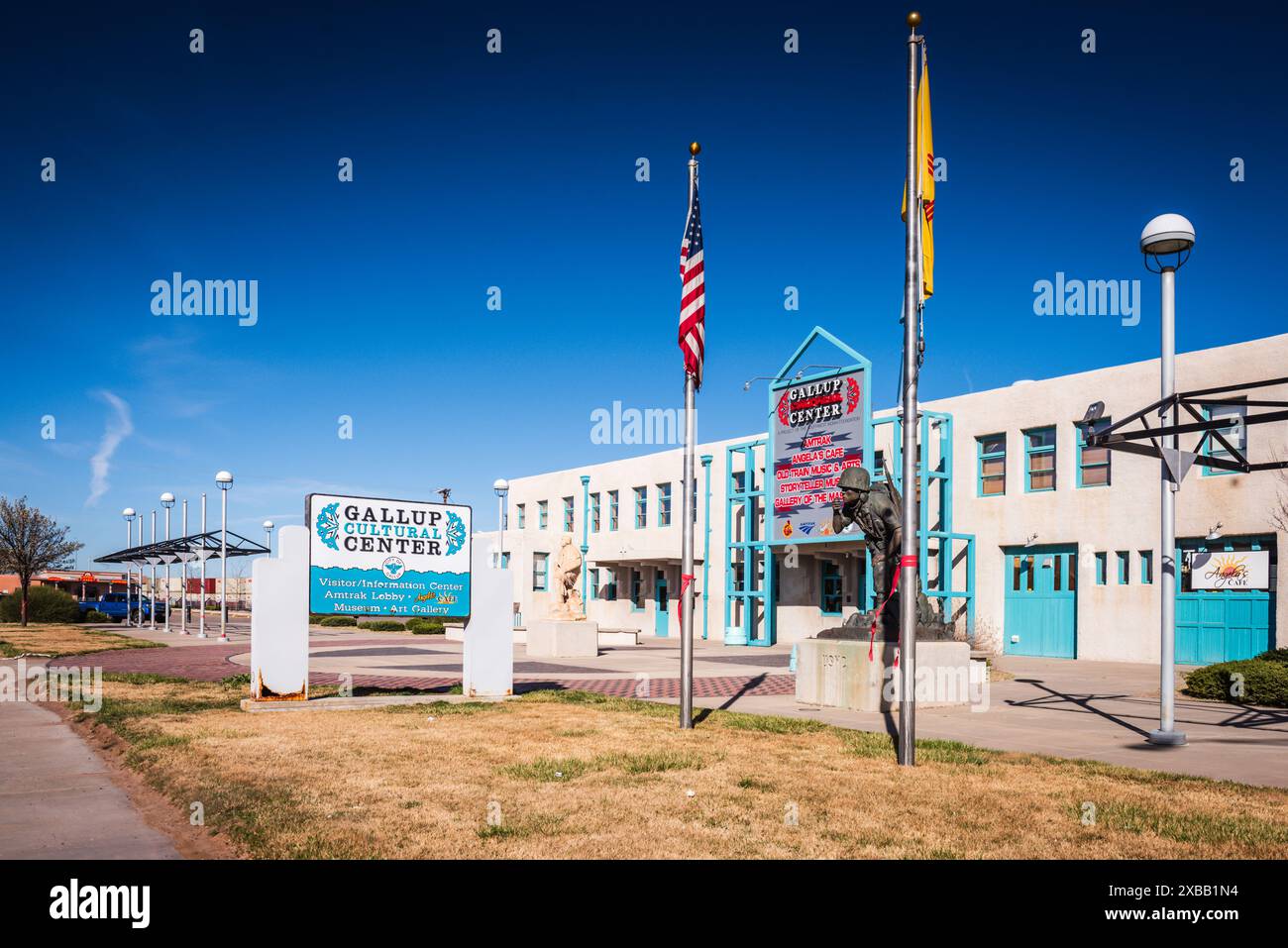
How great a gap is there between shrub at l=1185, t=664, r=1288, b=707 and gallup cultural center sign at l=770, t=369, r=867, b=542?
14.6 metres

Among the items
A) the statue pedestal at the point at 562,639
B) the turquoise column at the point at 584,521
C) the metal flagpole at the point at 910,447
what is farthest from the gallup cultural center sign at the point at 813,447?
the metal flagpole at the point at 910,447

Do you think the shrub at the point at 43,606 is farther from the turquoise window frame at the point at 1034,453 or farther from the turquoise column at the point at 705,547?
the turquoise window frame at the point at 1034,453

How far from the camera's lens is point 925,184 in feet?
31.1

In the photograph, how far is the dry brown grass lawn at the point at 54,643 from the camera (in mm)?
25578

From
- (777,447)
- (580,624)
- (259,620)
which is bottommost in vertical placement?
(580,624)

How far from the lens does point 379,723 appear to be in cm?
1212

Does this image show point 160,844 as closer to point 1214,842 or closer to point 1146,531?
point 1214,842

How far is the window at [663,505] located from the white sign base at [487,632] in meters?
29.8

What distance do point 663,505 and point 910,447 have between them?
36613 millimetres

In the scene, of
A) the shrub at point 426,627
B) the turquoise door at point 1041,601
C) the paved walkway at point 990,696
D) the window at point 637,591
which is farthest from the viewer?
the window at point 637,591

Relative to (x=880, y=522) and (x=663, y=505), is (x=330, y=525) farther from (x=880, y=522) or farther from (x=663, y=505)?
(x=663, y=505)
